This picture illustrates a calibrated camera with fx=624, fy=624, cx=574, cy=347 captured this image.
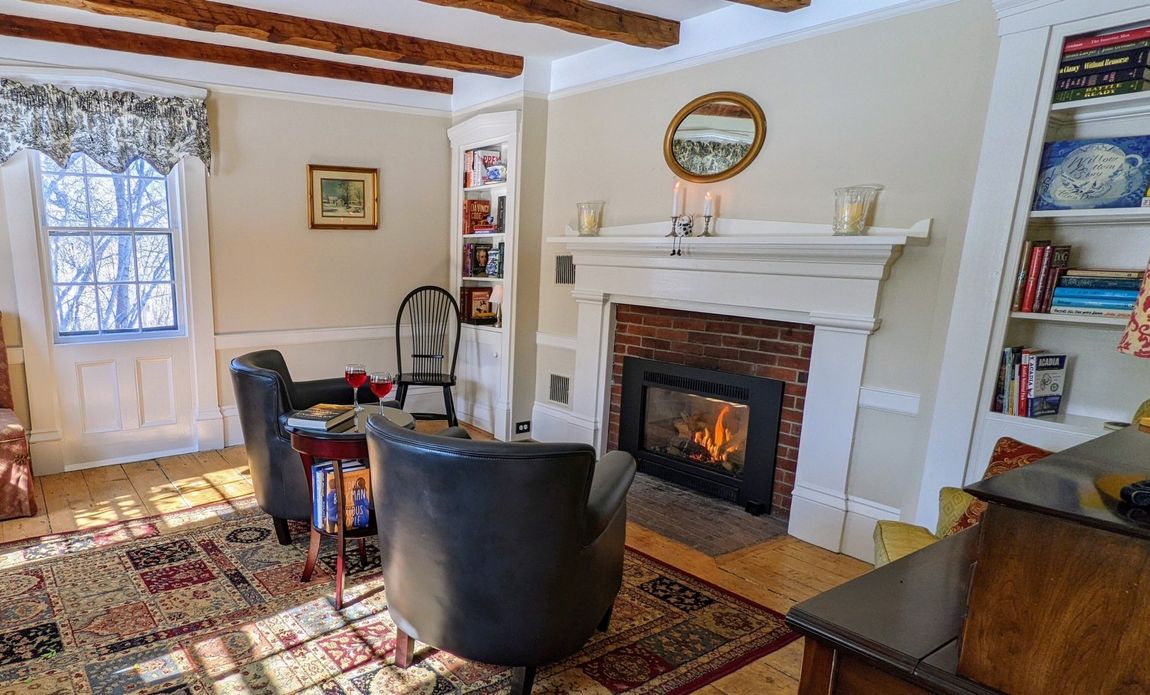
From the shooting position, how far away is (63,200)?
362 centimetres

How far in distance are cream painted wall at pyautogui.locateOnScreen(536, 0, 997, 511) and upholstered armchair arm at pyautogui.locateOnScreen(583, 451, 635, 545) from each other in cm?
127

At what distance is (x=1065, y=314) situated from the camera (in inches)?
83.6

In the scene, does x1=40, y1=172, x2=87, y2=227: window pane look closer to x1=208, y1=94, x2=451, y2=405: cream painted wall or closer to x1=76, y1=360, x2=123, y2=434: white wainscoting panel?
x1=208, y1=94, x2=451, y2=405: cream painted wall

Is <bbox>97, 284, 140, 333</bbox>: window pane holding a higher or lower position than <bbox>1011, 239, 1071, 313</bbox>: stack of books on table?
lower

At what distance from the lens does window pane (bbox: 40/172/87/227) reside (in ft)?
11.7

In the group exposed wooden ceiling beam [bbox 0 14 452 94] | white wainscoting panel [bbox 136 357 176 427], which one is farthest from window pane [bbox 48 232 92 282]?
exposed wooden ceiling beam [bbox 0 14 452 94]

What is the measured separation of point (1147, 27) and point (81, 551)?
445 centimetres

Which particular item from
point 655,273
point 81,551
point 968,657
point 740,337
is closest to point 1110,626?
point 968,657

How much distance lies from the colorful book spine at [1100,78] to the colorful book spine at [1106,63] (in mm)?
12

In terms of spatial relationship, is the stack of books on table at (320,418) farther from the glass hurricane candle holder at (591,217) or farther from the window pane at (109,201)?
the window pane at (109,201)

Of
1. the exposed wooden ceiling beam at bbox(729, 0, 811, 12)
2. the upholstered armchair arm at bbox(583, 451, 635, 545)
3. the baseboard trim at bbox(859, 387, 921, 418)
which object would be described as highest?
the exposed wooden ceiling beam at bbox(729, 0, 811, 12)

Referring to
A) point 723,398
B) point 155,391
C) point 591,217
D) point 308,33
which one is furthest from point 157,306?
point 723,398

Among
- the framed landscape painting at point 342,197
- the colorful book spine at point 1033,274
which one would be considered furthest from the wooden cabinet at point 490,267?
the colorful book spine at point 1033,274

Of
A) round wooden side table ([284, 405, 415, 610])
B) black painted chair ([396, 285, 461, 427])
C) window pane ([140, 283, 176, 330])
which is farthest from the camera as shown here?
black painted chair ([396, 285, 461, 427])
